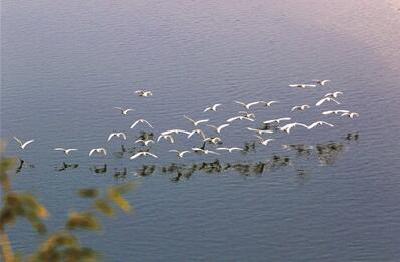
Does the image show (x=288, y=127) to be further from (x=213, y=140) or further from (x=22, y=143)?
(x=22, y=143)

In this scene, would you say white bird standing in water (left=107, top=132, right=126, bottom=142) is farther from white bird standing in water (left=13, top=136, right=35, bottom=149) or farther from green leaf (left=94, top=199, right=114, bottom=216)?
green leaf (left=94, top=199, right=114, bottom=216)

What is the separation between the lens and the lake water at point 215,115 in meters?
25.3

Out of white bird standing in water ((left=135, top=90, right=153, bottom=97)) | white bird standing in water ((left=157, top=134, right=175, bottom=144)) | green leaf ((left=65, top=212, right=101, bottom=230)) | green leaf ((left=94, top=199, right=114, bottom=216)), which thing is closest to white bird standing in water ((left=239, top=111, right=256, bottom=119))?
white bird standing in water ((left=157, top=134, right=175, bottom=144))

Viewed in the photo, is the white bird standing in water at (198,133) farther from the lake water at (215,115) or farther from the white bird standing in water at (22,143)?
the white bird standing in water at (22,143)

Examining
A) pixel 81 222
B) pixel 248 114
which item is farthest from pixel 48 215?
pixel 248 114

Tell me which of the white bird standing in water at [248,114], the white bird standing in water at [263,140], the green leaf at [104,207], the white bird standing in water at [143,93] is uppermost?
the green leaf at [104,207]

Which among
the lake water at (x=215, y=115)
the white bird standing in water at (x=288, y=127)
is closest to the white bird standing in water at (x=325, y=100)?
the lake water at (x=215, y=115)

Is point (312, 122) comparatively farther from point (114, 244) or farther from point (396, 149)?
point (114, 244)

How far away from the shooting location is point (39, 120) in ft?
109

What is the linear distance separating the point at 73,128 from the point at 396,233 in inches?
519

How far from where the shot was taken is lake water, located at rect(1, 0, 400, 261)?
2531cm

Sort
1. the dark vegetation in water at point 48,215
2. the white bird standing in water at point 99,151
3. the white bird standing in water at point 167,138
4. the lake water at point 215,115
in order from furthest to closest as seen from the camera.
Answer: the white bird standing in water at point 167,138, the white bird standing in water at point 99,151, the lake water at point 215,115, the dark vegetation in water at point 48,215

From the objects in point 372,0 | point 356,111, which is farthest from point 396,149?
point 372,0

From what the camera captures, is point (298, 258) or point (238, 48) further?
point (238, 48)
